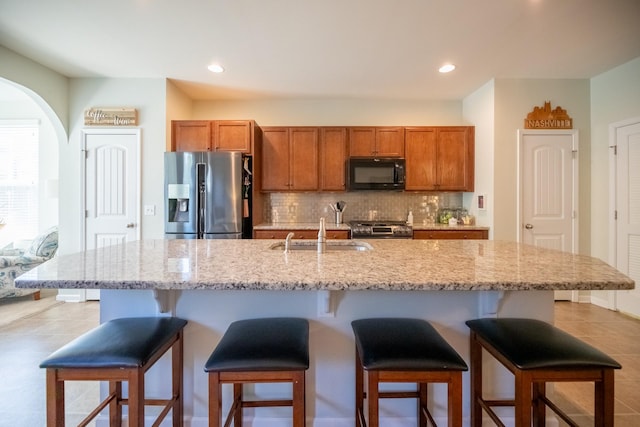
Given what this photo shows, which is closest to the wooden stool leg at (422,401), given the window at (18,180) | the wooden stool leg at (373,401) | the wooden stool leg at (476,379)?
the wooden stool leg at (476,379)

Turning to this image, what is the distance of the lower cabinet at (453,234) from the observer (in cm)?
357

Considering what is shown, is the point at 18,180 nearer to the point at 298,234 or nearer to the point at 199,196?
the point at 199,196

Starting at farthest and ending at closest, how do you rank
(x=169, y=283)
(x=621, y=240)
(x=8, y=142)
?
(x=8, y=142) → (x=621, y=240) → (x=169, y=283)

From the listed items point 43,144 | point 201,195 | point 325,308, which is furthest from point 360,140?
point 43,144

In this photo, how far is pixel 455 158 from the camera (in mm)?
3889

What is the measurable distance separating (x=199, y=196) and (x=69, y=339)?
1720 mm

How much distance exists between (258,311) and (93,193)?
3.22 meters

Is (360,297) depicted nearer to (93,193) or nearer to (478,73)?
(478,73)

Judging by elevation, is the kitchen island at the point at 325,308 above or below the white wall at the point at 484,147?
below

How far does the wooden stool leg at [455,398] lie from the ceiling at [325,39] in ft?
7.75

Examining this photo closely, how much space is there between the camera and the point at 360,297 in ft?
4.90

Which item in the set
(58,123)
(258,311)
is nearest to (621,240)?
(258,311)

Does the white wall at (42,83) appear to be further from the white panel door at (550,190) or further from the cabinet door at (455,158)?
the white panel door at (550,190)

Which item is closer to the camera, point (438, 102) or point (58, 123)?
point (58, 123)
